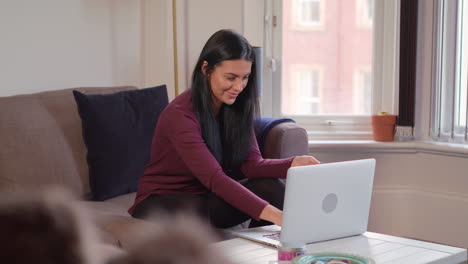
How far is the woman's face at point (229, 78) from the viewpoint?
2.15 m

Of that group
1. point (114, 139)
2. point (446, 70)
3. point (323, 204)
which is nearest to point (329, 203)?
point (323, 204)

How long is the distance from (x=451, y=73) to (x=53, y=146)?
1.99m

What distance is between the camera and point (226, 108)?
232cm

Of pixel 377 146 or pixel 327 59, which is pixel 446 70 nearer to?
pixel 377 146

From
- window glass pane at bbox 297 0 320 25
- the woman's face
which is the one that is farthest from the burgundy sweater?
window glass pane at bbox 297 0 320 25

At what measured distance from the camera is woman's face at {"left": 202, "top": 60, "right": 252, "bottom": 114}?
2.15m

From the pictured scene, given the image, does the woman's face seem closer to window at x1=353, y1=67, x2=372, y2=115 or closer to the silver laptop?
the silver laptop

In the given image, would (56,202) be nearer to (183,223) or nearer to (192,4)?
(183,223)

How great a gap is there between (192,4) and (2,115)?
4.33 ft

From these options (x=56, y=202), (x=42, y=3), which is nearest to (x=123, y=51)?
(x=42, y=3)

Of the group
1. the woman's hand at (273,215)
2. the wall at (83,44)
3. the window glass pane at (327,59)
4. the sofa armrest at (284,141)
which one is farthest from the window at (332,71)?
the woman's hand at (273,215)

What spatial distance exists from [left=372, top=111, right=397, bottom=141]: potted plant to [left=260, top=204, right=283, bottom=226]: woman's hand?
1612 mm

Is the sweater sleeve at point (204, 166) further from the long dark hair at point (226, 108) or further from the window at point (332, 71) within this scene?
the window at point (332, 71)

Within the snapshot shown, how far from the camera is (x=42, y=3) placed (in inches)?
113
